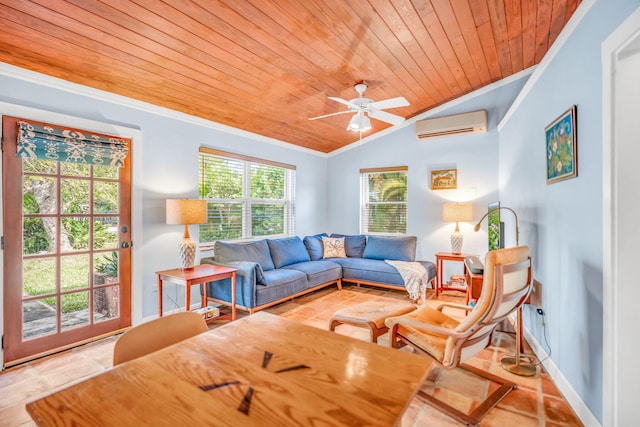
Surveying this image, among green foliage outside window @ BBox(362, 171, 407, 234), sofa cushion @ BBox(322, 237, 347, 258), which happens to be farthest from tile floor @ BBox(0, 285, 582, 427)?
green foliage outside window @ BBox(362, 171, 407, 234)

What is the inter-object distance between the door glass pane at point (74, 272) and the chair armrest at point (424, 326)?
9.27 ft

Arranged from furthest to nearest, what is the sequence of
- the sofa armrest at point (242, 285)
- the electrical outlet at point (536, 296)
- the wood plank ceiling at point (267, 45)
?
1. the sofa armrest at point (242, 285)
2. the electrical outlet at point (536, 296)
3. the wood plank ceiling at point (267, 45)

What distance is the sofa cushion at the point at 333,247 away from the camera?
5559 mm

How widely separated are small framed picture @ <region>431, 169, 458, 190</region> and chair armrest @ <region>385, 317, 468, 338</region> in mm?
3493

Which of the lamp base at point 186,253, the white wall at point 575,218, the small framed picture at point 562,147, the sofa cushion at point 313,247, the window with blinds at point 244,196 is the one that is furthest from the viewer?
the sofa cushion at point 313,247

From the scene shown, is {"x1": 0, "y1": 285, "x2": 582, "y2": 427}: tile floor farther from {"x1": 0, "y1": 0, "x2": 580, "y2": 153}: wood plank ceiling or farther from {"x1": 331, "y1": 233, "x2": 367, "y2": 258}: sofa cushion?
{"x1": 0, "y1": 0, "x2": 580, "y2": 153}: wood plank ceiling

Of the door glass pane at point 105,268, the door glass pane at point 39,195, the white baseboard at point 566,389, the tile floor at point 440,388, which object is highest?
the door glass pane at point 39,195

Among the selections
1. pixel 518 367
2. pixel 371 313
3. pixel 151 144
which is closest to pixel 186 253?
pixel 151 144

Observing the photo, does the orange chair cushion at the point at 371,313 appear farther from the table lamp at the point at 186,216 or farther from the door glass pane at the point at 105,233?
the door glass pane at the point at 105,233

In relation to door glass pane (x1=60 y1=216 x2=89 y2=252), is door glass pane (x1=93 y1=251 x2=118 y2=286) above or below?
below

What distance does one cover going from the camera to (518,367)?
2.55 m

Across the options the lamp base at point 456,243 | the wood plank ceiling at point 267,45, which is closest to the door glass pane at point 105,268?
the wood plank ceiling at point 267,45

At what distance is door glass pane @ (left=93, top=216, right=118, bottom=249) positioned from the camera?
3.14 m

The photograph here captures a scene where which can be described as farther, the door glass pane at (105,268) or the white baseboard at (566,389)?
the door glass pane at (105,268)
